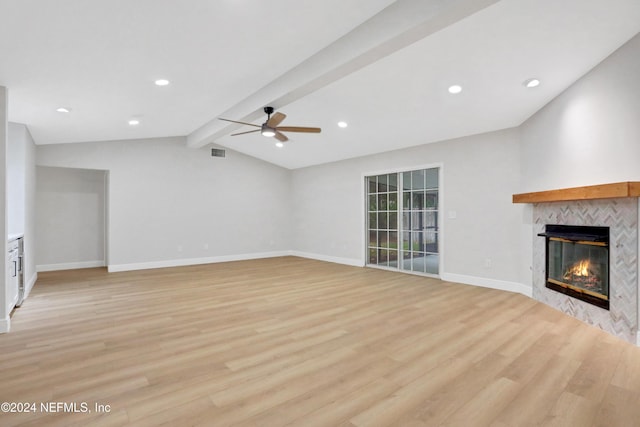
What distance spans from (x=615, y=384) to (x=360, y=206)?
5.62m

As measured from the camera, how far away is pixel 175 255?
307 inches

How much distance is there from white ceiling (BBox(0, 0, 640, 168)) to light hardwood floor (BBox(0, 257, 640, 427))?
8.65 feet

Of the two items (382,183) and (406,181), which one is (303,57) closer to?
(406,181)

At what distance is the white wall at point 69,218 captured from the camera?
7.09m

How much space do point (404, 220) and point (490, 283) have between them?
79.8 inches

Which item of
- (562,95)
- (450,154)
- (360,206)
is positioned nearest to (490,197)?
(450,154)

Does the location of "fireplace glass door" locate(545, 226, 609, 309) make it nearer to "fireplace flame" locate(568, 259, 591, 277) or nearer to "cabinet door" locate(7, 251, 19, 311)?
"fireplace flame" locate(568, 259, 591, 277)

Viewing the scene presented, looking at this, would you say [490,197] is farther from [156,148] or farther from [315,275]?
[156,148]

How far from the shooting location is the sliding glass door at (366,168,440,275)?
6305 millimetres

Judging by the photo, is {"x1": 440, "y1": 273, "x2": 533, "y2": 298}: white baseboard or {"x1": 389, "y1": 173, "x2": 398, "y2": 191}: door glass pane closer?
{"x1": 440, "y1": 273, "x2": 533, "y2": 298}: white baseboard

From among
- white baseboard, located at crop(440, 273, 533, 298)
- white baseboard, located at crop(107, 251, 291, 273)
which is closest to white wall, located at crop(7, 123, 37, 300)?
white baseboard, located at crop(107, 251, 291, 273)

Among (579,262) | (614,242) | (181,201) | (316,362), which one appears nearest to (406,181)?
(579,262)

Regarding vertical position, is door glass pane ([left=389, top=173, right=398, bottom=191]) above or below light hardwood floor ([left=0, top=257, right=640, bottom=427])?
above

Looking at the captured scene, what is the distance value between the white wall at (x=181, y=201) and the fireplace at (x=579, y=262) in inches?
262
